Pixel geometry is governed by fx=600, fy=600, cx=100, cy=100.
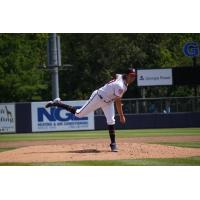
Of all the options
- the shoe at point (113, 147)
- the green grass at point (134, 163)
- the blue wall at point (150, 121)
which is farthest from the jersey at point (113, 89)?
the blue wall at point (150, 121)

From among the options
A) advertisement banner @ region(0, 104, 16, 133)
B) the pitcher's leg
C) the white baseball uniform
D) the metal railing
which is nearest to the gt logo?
the metal railing

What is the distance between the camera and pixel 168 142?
48.8ft

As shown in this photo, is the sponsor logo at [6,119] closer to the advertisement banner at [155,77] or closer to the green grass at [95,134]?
the green grass at [95,134]

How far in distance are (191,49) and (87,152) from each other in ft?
9.78

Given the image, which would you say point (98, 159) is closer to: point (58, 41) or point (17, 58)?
point (58, 41)

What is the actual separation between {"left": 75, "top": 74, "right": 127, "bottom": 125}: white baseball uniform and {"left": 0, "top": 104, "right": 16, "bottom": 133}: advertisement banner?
2088 millimetres

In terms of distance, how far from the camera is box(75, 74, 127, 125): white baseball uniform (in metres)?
11.9

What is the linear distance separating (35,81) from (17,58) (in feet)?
2.38

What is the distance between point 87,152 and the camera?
1212 cm

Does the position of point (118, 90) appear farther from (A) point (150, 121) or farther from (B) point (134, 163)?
(A) point (150, 121)

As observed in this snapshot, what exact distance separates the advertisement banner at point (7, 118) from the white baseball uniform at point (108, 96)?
2.09m
